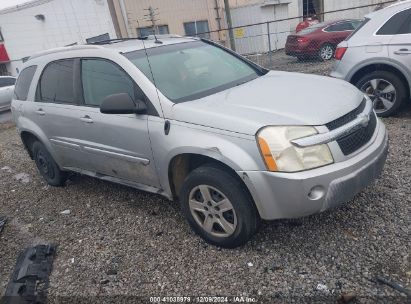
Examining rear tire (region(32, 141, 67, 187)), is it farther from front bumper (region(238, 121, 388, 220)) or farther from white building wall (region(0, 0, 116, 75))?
white building wall (region(0, 0, 116, 75))

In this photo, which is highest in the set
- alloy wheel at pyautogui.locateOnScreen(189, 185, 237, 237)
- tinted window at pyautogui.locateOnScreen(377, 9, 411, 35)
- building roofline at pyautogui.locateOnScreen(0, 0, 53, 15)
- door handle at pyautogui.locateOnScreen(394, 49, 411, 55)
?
building roofline at pyautogui.locateOnScreen(0, 0, 53, 15)

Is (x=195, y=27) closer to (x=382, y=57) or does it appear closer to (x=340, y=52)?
(x=340, y=52)

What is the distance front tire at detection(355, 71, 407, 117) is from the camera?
505 centimetres

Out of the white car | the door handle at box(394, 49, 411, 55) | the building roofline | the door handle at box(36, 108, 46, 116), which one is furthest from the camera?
the building roofline

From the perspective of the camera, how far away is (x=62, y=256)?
3355mm

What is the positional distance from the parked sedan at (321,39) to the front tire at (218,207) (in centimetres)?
1133

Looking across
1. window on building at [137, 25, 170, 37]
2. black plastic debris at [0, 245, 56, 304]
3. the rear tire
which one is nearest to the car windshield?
black plastic debris at [0, 245, 56, 304]

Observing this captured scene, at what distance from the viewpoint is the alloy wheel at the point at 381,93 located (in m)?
5.15

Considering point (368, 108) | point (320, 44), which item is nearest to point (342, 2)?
point (320, 44)

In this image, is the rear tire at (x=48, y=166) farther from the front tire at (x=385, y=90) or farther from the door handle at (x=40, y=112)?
the front tire at (x=385, y=90)

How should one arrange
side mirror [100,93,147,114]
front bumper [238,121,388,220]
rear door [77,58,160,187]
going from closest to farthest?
front bumper [238,121,388,220], side mirror [100,93,147,114], rear door [77,58,160,187]

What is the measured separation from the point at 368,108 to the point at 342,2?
23647mm

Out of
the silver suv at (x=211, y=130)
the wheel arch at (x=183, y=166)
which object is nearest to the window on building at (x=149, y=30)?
the silver suv at (x=211, y=130)

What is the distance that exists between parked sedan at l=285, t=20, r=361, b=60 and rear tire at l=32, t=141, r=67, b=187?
35.0ft
